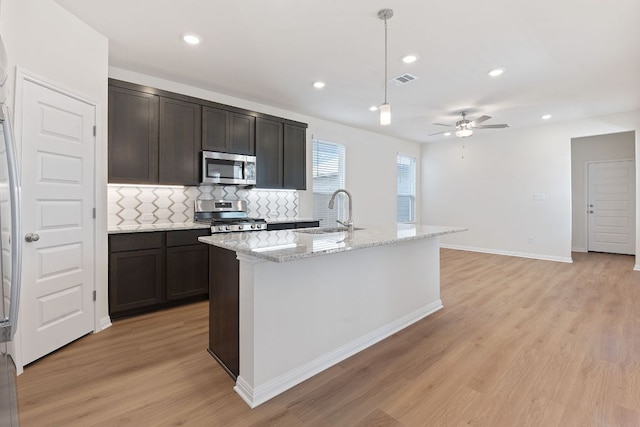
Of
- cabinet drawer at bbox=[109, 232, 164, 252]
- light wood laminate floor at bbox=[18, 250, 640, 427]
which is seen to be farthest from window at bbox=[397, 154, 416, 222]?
cabinet drawer at bbox=[109, 232, 164, 252]

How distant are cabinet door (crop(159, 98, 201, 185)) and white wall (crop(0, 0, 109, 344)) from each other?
0.65 metres

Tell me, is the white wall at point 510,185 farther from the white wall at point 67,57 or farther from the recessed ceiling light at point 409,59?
the white wall at point 67,57

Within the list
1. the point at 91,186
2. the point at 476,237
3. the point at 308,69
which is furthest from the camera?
the point at 476,237

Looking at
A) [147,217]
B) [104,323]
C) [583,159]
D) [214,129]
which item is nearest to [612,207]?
[583,159]

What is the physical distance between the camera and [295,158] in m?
4.84

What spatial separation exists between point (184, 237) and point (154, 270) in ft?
Answer: 1.46

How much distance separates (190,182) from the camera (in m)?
3.70

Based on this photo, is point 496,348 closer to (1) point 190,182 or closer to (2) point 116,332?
(2) point 116,332

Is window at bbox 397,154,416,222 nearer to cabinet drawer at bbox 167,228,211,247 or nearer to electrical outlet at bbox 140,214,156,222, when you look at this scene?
cabinet drawer at bbox 167,228,211,247

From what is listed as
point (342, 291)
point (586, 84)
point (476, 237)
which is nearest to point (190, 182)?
point (342, 291)

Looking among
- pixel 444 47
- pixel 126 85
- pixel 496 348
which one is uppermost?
pixel 444 47

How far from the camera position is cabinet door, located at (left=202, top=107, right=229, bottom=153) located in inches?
148

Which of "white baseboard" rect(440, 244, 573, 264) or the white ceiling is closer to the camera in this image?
the white ceiling

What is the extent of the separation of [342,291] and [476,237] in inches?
230
